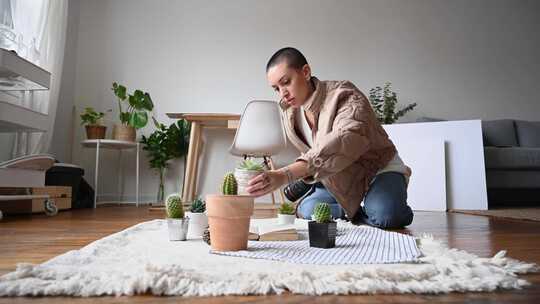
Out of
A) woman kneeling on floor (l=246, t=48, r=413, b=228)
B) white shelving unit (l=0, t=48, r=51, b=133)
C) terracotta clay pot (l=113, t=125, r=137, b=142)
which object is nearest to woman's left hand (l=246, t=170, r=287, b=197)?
woman kneeling on floor (l=246, t=48, r=413, b=228)

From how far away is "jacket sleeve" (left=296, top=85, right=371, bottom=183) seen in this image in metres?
0.93

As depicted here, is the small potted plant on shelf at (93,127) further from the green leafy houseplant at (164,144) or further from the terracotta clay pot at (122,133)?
the green leafy houseplant at (164,144)

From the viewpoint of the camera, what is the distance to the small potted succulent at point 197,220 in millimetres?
1074

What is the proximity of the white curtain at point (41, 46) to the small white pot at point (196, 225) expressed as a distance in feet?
5.69

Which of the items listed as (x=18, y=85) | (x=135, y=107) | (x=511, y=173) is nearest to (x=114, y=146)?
(x=135, y=107)

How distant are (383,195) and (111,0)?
3.30 meters

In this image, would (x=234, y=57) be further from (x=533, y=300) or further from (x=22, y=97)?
(x=533, y=300)

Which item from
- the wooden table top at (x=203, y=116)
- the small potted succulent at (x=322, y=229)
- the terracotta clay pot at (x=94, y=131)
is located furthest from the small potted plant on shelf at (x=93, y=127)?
the small potted succulent at (x=322, y=229)

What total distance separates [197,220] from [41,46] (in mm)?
2271

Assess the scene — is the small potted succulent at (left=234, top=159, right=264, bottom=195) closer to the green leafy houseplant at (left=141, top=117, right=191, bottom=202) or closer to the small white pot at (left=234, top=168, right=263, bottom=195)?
the small white pot at (left=234, top=168, right=263, bottom=195)

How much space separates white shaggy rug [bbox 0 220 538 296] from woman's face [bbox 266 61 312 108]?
0.58 meters

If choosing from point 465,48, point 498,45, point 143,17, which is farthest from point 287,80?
point 498,45

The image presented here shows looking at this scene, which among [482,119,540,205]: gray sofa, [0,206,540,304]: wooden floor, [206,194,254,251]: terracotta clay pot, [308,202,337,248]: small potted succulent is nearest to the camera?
[0,206,540,304]: wooden floor

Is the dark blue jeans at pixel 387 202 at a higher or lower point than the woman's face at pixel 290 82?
lower
